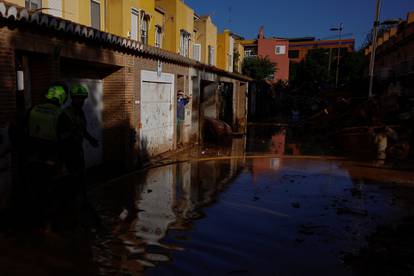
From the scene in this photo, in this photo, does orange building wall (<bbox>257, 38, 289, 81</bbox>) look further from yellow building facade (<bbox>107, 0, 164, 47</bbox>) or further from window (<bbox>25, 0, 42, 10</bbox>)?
window (<bbox>25, 0, 42, 10</bbox>)

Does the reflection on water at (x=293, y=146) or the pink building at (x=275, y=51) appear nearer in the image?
the reflection on water at (x=293, y=146)

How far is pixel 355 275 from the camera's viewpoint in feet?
14.0

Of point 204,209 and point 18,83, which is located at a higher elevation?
point 18,83

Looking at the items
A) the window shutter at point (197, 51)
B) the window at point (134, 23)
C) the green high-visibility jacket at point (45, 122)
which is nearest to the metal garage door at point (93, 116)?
the green high-visibility jacket at point (45, 122)

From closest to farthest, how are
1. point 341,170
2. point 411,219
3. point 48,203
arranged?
point 48,203, point 411,219, point 341,170

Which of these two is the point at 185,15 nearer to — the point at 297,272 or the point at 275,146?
the point at 275,146

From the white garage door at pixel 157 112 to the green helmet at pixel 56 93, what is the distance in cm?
607

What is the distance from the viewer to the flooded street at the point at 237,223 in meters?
4.50

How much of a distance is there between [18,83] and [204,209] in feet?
13.4

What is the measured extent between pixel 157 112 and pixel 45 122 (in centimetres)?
773

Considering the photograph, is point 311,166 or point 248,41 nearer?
point 311,166

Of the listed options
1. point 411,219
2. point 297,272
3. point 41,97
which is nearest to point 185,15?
point 41,97

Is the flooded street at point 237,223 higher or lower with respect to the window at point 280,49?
lower

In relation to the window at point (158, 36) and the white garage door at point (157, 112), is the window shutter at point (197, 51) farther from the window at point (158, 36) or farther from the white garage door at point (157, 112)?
the white garage door at point (157, 112)
